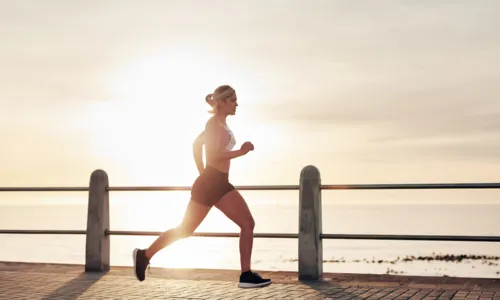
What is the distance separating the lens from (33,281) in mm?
11477

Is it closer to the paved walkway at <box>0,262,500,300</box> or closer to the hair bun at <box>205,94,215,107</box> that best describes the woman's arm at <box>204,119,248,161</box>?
the hair bun at <box>205,94,215,107</box>

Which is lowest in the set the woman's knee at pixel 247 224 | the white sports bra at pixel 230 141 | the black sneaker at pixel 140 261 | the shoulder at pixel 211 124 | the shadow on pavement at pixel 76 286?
the shadow on pavement at pixel 76 286

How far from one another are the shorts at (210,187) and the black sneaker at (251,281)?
36.4 inches

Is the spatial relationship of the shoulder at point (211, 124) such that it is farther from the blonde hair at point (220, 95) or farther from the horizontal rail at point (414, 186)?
the horizontal rail at point (414, 186)

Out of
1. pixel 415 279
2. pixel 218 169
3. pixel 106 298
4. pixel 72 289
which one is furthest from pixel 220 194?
pixel 415 279

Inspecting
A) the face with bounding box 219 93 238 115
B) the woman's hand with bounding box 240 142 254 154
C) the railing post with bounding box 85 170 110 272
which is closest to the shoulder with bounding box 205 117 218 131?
the face with bounding box 219 93 238 115

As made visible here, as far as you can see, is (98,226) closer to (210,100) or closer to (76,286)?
(76,286)

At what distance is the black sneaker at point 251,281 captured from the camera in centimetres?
990

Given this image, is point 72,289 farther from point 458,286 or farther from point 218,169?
point 458,286

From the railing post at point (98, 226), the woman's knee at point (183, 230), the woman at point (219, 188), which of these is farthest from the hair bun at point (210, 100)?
the railing post at point (98, 226)

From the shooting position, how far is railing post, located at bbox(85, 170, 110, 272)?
12.8 m

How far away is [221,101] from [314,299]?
8.00 ft

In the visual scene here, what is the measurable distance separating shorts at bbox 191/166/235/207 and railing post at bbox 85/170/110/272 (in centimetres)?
344

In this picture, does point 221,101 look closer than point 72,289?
Yes
